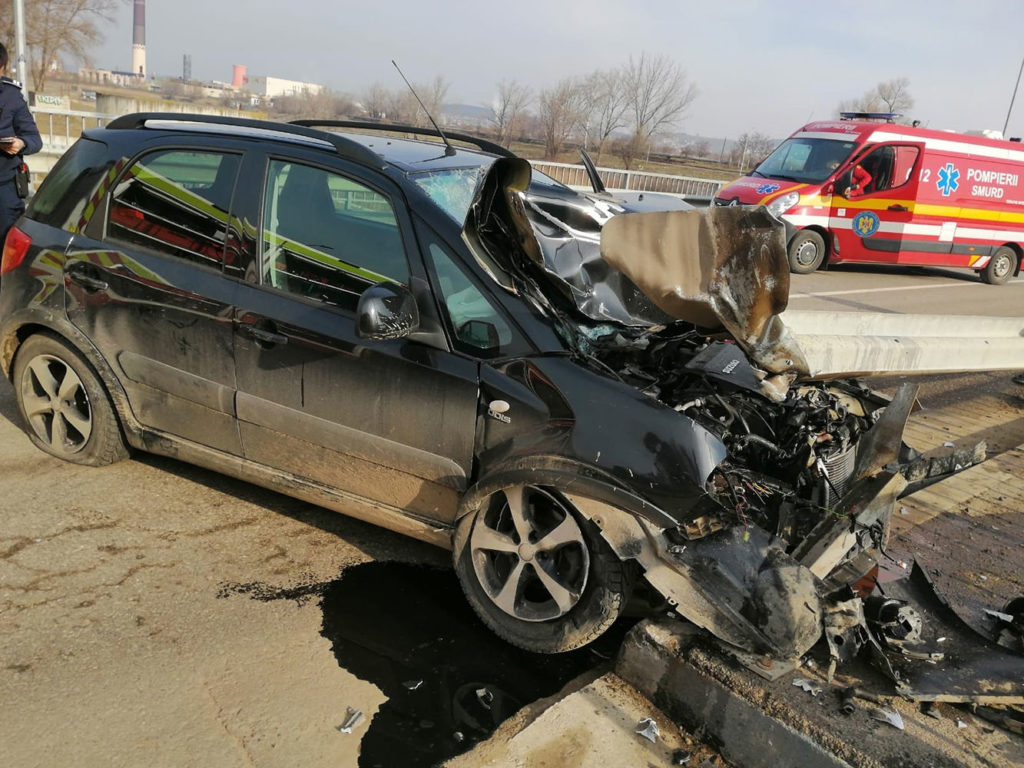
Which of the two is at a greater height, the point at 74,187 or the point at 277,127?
the point at 277,127

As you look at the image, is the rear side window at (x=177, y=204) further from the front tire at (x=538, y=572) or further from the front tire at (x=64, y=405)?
the front tire at (x=538, y=572)

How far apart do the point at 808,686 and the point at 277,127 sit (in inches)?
129

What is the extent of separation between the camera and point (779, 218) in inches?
115

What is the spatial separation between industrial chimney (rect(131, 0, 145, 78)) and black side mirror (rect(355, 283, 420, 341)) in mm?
204092

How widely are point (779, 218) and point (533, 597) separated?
1745mm

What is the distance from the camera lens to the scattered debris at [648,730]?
9.30ft

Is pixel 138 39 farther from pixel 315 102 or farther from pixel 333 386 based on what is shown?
pixel 333 386

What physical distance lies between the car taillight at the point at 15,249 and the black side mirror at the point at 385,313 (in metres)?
2.29

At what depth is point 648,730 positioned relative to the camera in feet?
9.39

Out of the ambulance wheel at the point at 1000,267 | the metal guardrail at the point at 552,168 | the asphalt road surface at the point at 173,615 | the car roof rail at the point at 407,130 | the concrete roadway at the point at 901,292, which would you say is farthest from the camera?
the ambulance wheel at the point at 1000,267

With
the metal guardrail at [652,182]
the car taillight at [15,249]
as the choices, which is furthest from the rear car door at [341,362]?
the metal guardrail at [652,182]

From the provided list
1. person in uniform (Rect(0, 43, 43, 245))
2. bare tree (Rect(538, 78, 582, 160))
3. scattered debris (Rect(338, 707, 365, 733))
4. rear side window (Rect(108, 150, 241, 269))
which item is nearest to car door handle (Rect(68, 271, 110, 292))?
rear side window (Rect(108, 150, 241, 269))

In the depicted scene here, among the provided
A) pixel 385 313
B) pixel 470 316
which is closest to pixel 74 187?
pixel 385 313

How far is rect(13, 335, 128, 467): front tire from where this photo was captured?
4.25 meters
